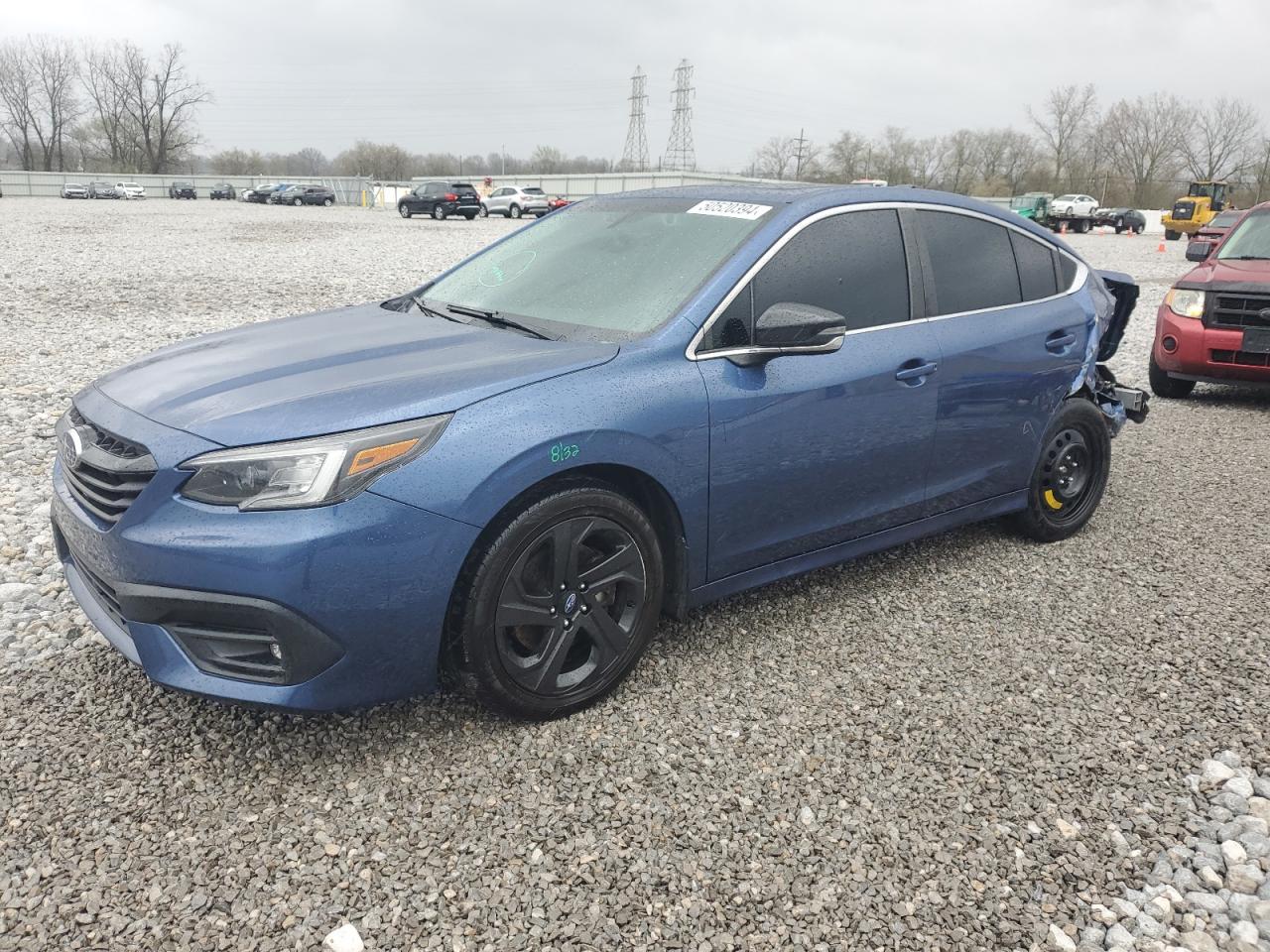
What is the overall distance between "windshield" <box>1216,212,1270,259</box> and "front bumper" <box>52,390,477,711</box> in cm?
862

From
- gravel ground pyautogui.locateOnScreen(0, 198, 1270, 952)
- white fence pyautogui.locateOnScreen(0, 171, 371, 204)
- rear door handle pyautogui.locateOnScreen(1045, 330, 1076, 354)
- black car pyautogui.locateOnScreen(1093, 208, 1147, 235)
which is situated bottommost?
gravel ground pyautogui.locateOnScreen(0, 198, 1270, 952)

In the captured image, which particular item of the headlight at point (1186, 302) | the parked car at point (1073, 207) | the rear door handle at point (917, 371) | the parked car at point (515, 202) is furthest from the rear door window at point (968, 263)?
the parked car at point (1073, 207)

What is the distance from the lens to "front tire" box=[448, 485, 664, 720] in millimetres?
2779

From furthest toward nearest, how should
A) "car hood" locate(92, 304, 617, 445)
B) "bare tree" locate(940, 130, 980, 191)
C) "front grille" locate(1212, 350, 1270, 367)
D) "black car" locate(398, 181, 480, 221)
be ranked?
"bare tree" locate(940, 130, 980, 191)
"black car" locate(398, 181, 480, 221)
"front grille" locate(1212, 350, 1270, 367)
"car hood" locate(92, 304, 617, 445)

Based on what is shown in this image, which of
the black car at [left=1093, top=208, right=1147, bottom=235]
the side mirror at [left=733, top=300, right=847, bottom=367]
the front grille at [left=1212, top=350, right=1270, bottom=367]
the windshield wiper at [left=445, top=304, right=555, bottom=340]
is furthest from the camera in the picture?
the black car at [left=1093, top=208, right=1147, bottom=235]

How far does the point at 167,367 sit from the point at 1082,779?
319 cm

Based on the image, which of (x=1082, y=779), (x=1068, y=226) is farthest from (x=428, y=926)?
(x=1068, y=226)

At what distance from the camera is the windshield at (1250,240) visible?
8.52 metres

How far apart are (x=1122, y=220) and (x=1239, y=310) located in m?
44.7

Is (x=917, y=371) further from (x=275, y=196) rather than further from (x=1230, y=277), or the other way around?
(x=275, y=196)

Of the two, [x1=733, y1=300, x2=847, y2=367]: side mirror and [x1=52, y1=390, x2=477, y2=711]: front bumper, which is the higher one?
[x1=733, y1=300, x2=847, y2=367]: side mirror

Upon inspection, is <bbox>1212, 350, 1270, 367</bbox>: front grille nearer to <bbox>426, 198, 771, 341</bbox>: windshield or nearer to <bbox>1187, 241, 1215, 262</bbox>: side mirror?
<bbox>1187, 241, 1215, 262</bbox>: side mirror

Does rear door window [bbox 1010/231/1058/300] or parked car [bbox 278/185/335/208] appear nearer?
rear door window [bbox 1010/231/1058/300]

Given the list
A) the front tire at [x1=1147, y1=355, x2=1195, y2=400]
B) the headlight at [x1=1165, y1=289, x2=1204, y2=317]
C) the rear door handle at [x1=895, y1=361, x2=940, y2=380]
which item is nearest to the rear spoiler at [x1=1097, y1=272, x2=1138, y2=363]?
the rear door handle at [x1=895, y1=361, x2=940, y2=380]
